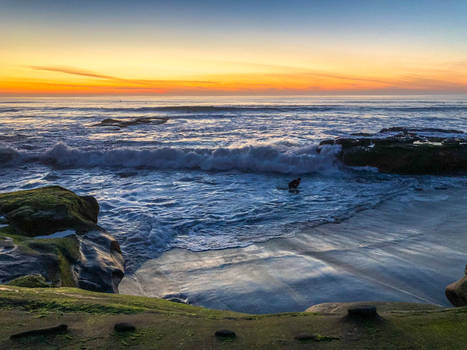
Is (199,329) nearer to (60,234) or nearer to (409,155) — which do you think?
(60,234)

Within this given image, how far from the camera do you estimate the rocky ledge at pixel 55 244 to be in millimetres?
2820

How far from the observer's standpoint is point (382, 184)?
8.40 meters

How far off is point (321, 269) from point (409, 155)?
289 inches

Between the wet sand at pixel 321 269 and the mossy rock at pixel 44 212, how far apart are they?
1.09 meters

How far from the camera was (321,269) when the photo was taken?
389 centimetres

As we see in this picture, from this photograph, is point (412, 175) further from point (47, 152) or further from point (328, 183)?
point (47, 152)

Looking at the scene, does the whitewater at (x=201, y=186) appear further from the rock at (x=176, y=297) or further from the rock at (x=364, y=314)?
the rock at (x=364, y=314)

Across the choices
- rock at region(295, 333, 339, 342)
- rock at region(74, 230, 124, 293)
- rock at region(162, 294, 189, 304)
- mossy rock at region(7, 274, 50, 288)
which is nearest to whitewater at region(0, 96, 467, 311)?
rock at region(162, 294, 189, 304)

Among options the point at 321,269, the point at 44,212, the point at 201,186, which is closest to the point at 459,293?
the point at 321,269

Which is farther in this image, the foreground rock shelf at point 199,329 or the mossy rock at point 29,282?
the mossy rock at point 29,282

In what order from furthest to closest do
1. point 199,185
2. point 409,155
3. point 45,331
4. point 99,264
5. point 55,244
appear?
point 409,155 → point 199,185 → point 99,264 → point 55,244 → point 45,331

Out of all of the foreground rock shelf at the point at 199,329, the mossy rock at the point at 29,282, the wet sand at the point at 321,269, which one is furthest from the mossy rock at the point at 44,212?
the foreground rock shelf at the point at 199,329

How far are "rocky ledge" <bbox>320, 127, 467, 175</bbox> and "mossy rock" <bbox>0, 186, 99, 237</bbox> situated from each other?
813 cm

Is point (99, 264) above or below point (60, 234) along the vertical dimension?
below
